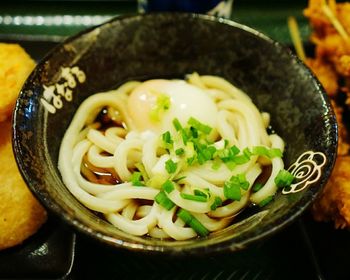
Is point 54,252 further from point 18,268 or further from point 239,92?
point 239,92

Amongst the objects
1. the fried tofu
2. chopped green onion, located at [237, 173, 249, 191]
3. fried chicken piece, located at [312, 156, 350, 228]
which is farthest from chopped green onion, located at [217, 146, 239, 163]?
the fried tofu

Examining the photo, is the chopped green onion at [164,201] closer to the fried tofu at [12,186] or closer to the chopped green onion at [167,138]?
the chopped green onion at [167,138]

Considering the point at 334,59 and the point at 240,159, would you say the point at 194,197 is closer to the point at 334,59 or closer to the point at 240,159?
the point at 240,159

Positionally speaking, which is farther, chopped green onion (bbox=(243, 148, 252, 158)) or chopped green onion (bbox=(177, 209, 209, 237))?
chopped green onion (bbox=(243, 148, 252, 158))

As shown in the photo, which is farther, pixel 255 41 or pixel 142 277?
pixel 255 41

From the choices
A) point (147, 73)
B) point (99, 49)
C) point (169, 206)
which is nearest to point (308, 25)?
point (147, 73)

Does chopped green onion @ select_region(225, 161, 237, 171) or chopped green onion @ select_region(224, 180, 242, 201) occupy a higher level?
chopped green onion @ select_region(225, 161, 237, 171)

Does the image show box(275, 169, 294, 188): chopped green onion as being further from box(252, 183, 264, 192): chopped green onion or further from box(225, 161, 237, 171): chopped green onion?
box(225, 161, 237, 171): chopped green onion
